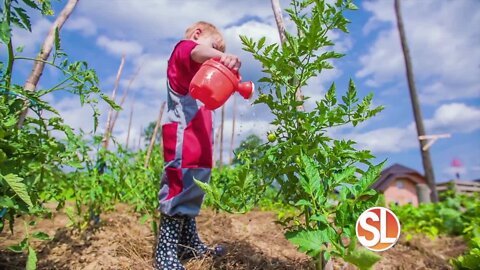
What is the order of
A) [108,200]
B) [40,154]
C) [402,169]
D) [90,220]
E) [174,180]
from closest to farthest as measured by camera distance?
[40,154] < [174,180] < [90,220] < [108,200] < [402,169]

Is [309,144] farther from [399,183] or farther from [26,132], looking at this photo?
[399,183]

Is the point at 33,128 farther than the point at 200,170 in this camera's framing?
No

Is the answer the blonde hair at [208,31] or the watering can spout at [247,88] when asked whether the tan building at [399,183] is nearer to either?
the blonde hair at [208,31]

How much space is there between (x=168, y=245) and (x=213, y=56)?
93 cm

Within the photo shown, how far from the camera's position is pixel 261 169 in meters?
1.67

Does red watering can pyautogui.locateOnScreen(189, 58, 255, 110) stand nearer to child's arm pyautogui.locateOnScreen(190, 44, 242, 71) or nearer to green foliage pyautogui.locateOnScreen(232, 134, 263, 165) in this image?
child's arm pyautogui.locateOnScreen(190, 44, 242, 71)

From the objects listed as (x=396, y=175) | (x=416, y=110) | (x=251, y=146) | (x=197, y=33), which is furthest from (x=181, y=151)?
(x=396, y=175)

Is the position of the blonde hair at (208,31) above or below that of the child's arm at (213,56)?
above

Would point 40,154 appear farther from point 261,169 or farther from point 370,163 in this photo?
point 370,163

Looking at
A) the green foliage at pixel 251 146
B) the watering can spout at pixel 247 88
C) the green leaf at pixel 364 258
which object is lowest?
the green leaf at pixel 364 258

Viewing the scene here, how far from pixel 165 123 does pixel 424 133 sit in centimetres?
685

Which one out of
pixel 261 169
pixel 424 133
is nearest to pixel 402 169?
pixel 424 133

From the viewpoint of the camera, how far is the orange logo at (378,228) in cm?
125

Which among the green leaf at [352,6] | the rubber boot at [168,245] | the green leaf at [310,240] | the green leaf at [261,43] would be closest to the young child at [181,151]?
the rubber boot at [168,245]
